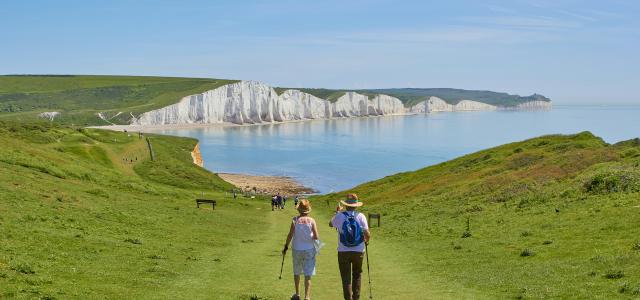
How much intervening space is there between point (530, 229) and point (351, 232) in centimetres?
1576

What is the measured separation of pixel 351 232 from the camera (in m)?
13.5

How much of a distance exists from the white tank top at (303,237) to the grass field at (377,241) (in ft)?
6.58

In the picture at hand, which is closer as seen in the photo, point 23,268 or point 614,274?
point 23,268

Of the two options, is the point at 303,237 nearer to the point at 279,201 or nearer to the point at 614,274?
the point at 614,274

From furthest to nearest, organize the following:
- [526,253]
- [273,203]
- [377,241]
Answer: [273,203] → [377,241] → [526,253]

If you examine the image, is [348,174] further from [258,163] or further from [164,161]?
[164,161]

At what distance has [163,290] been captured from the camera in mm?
15609

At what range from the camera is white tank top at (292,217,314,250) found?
14.0 meters

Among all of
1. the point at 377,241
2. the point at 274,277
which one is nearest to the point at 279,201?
the point at 377,241

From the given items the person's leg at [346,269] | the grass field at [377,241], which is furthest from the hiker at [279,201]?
the person's leg at [346,269]

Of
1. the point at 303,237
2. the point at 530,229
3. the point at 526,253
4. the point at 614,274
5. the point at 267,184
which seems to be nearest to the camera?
the point at 303,237

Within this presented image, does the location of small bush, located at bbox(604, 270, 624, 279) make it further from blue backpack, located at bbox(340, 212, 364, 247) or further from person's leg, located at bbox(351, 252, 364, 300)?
blue backpack, located at bbox(340, 212, 364, 247)

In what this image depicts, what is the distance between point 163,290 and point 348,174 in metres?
115

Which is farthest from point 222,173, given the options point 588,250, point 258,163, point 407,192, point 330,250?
point 588,250
